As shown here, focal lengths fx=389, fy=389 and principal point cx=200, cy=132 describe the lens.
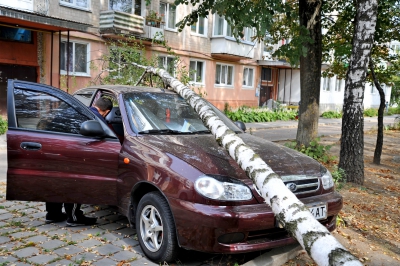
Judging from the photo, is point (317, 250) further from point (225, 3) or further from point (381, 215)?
point (225, 3)

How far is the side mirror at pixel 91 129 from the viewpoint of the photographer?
4098mm

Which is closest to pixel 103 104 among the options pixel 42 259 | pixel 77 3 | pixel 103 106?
pixel 103 106

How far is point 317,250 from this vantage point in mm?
2479

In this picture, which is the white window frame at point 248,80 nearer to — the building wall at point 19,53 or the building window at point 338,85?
the building window at point 338,85

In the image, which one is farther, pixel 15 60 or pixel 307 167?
pixel 15 60

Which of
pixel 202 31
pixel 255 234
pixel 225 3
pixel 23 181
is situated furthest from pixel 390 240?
pixel 202 31

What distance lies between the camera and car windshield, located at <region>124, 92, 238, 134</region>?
4.43 meters

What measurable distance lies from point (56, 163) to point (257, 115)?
20876mm

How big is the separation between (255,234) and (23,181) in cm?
257

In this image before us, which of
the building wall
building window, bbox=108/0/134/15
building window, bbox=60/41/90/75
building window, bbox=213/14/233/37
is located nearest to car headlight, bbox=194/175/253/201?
the building wall

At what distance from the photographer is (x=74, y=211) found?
4.61 metres

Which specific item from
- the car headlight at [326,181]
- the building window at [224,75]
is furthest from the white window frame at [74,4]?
the car headlight at [326,181]

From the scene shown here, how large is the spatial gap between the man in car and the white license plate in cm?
249

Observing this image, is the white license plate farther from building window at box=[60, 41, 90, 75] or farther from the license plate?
building window at box=[60, 41, 90, 75]
